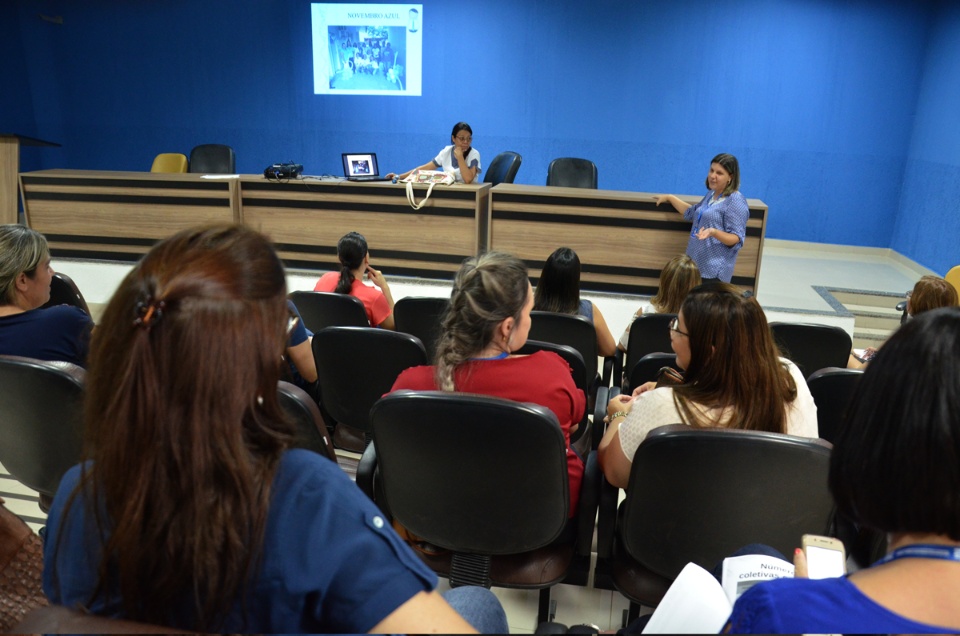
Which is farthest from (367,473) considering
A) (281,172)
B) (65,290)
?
(281,172)

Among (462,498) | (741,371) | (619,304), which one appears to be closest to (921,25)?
(619,304)

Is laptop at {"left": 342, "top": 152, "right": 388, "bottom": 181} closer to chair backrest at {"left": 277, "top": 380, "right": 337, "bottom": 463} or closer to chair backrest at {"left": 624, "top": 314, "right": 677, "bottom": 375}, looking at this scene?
chair backrest at {"left": 624, "top": 314, "right": 677, "bottom": 375}

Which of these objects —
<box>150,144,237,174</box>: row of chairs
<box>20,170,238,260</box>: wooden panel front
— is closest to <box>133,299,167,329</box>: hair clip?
<box>20,170,238,260</box>: wooden panel front

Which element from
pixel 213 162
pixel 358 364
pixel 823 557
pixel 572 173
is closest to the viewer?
pixel 823 557

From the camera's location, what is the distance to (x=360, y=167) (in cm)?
560

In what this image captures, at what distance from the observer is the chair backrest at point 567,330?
2443mm

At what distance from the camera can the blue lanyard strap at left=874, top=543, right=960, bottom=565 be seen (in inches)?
27.8

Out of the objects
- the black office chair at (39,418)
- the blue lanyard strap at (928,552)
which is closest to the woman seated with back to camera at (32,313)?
the black office chair at (39,418)

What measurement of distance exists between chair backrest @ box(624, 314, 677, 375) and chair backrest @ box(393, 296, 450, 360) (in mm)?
765

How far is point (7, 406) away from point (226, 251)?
1340 mm

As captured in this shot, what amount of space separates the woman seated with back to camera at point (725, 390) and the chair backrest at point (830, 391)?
41cm

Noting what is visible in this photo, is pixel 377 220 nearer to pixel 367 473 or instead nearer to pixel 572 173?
pixel 572 173

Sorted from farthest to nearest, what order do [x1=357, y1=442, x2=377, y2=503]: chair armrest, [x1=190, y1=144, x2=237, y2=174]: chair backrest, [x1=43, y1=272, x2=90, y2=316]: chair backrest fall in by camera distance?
1. [x1=190, y1=144, x2=237, y2=174]: chair backrest
2. [x1=43, y1=272, x2=90, y2=316]: chair backrest
3. [x1=357, y1=442, x2=377, y2=503]: chair armrest

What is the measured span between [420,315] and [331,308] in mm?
361
